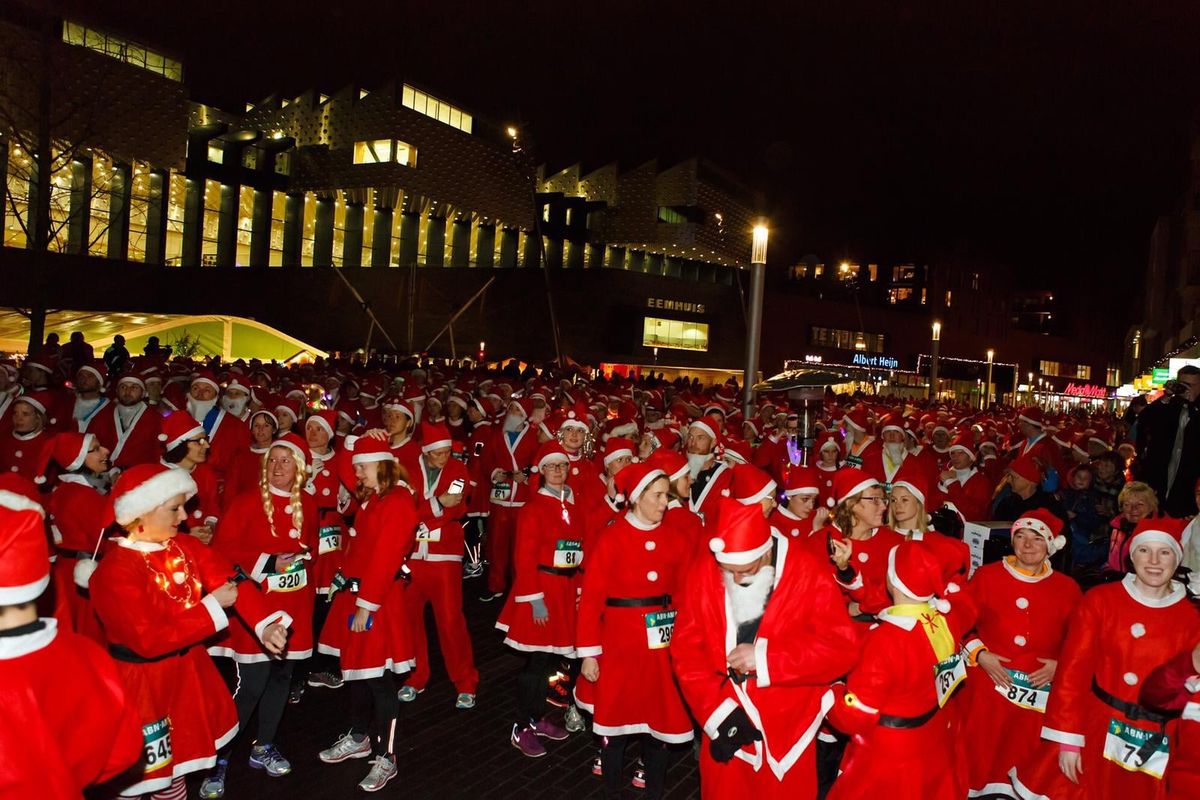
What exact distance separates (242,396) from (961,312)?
285ft

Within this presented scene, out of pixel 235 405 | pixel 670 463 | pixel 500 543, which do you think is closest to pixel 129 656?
pixel 670 463

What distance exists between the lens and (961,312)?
279 feet

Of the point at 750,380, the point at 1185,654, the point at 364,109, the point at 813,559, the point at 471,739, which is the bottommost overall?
the point at 471,739

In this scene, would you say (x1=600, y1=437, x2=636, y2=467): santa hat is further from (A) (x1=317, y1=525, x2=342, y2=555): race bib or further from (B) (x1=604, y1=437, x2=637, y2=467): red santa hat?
(A) (x1=317, y1=525, x2=342, y2=555): race bib

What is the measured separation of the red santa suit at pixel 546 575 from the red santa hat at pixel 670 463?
3.55ft

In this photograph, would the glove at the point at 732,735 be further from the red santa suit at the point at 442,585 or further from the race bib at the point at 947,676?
the red santa suit at the point at 442,585

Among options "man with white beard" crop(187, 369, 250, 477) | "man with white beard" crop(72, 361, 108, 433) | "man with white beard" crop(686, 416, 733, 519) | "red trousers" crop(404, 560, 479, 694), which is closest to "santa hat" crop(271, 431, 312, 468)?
"red trousers" crop(404, 560, 479, 694)

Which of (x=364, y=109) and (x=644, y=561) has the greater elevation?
(x=364, y=109)

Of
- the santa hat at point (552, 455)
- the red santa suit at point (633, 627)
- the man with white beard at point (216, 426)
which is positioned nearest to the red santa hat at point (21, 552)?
the red santa suit at point (633, 627)

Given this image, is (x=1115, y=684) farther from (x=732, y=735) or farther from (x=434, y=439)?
(x=434, y=439)

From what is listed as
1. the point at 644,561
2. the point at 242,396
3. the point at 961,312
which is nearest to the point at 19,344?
the point at 242,396

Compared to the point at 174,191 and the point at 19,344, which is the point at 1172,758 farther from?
the point at 174,191

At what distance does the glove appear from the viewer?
126 inches

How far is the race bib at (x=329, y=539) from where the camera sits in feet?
19.3
